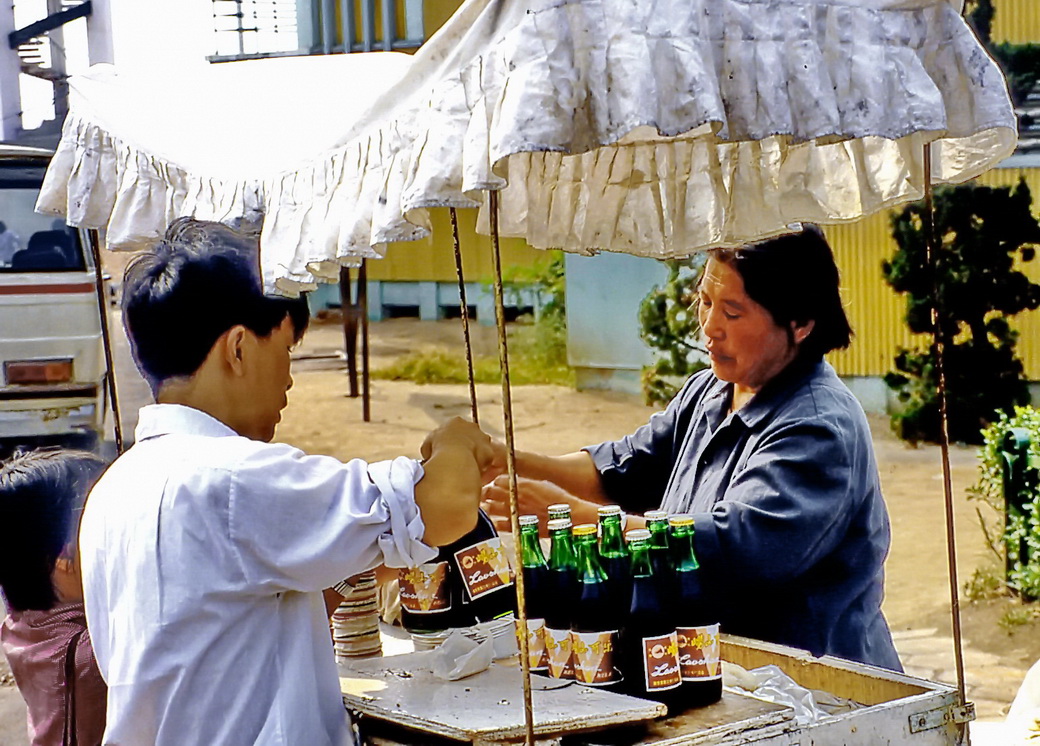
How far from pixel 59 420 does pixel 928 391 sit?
7.15m

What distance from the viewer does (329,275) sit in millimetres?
2230

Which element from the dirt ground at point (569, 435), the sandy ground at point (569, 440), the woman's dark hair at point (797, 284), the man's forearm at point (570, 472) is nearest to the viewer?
the woman's dark hair at point (797, 284)

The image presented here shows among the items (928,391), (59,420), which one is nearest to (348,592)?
(59,420)

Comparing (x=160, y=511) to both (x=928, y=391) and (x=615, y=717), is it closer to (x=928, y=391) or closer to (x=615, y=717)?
(x=615, y=717)

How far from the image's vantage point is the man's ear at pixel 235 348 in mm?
2027

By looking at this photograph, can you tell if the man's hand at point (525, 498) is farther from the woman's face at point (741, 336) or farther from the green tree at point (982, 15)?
the green tree at point (982, 15)

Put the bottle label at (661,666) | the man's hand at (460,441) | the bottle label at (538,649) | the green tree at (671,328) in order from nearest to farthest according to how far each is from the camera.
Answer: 1. the man's hand at (460,441)
2. the bottle label at (661,666)
3. the bottle label at (538,649)
4. the green tree at (671,328)

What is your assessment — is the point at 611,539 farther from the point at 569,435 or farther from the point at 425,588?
the point at 569,435

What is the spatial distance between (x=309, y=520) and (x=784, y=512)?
1336 mm

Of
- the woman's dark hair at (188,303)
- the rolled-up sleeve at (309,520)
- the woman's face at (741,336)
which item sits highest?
the woman's dark hair at (188,303)

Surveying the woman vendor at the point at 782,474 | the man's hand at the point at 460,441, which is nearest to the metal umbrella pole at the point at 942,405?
the woman vendor at the point at 782,474

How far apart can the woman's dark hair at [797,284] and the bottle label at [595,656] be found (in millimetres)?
1069

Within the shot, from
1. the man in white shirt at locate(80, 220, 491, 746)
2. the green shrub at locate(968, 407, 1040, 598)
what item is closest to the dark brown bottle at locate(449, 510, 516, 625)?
the man in white shirt at locate(80, 220, 491, 746)

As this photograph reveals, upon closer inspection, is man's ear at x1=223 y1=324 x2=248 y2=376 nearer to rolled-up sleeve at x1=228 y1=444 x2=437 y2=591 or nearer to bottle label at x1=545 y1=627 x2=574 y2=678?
rolled-up sleeve at x1=228 y1=444 x2=437 y2=591
